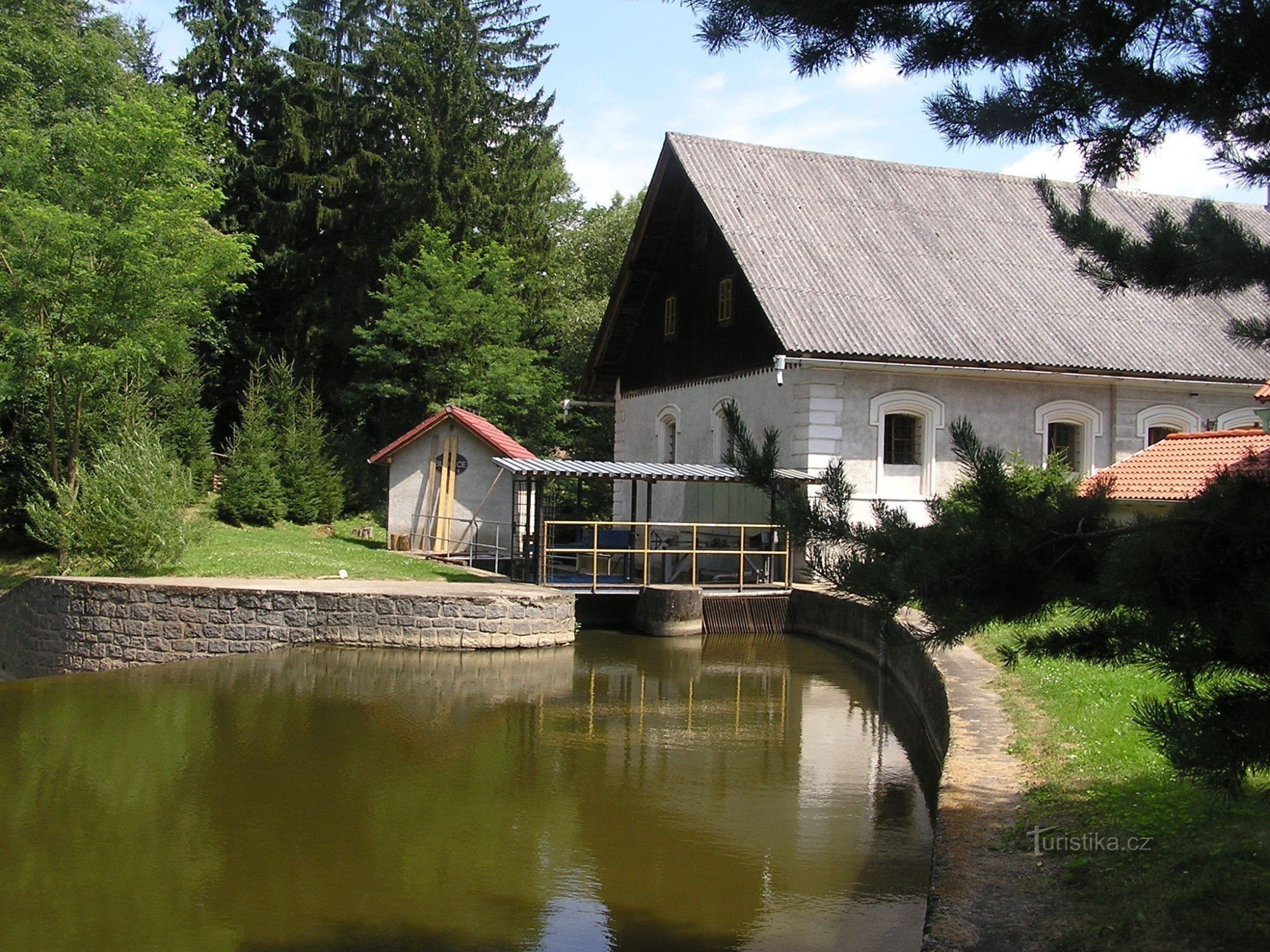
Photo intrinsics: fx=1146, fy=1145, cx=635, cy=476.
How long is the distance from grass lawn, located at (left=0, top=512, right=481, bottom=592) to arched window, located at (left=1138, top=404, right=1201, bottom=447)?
40.0 feet

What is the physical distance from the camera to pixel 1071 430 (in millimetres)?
20656

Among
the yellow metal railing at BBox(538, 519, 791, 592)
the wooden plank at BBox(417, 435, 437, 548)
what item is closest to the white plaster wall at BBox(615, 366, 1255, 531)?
the yellow metal railing at BBox(538, 519, 791, 592)

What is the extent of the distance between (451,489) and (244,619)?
7.61 meters

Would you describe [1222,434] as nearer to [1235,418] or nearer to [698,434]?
[1235,418]

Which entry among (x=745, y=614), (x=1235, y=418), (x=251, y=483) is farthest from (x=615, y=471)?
(x=1235, y=418)

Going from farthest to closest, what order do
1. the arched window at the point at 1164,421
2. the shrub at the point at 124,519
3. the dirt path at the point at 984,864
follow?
the arched window at the point at 1164,421
the shrub at the point at 124,519
the dirt path at the point at 984,864

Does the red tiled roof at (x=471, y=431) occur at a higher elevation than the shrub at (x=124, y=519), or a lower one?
higher

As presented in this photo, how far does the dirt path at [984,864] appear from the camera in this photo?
4773 mm

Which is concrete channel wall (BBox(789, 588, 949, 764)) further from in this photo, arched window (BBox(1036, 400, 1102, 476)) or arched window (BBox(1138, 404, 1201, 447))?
arched window (BBox(1138, 404, 1201, 447))

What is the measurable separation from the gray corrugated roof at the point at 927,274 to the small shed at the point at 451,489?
6.17m

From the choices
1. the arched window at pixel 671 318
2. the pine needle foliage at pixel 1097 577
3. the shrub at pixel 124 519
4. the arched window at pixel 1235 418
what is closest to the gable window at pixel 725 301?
the arched window at pixel 671 318

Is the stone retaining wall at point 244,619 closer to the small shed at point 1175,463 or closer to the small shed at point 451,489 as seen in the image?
the small shed at point 451,489

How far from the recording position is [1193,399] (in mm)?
21031

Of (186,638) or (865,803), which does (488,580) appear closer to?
(186,638)
